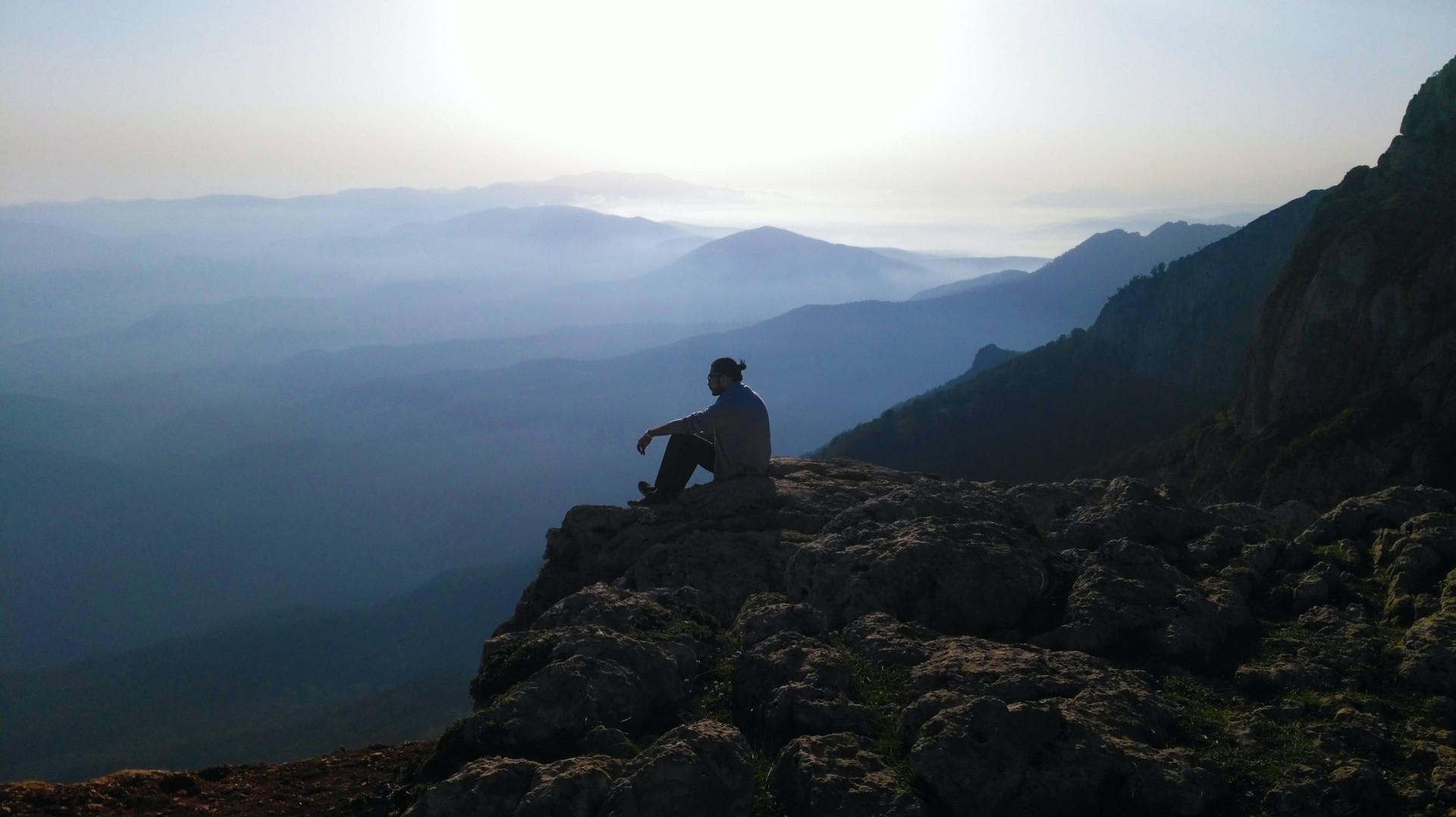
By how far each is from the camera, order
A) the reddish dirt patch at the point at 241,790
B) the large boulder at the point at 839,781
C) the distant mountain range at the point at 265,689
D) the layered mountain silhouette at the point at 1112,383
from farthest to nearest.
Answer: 1. the layered mountain silhouette at the point at 1112,383
2. the distant mountain range at the point at 265,689
3. the reddish dirt patch at the point at 241,790
4. the large boulder at the point at 839,781

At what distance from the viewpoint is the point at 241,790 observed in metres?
6.77

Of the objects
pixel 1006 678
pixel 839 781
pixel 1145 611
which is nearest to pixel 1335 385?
pixel 1145 611

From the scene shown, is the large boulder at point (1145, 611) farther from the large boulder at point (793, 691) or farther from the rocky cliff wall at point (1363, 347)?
the rocky cliff wall at point (1363, 347)

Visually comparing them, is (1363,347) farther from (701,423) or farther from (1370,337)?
(701,423)

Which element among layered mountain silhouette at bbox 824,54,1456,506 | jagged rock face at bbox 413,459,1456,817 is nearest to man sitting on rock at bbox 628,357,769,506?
jagged rock face at bbox 413,459,1456,817

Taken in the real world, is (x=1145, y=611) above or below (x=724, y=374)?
below

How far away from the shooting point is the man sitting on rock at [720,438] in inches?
507

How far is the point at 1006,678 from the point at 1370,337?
57.2 metres

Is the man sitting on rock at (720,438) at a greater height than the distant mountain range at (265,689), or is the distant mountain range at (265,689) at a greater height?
the man sitting on rock at (720,438)

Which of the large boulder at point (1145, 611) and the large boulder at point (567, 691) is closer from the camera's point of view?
the large boulder at point (567, 691)

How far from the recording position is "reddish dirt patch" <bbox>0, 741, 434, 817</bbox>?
6008mm

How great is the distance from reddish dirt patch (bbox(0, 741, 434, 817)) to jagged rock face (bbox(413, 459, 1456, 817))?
96cm

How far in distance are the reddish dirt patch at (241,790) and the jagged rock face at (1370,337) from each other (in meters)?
45.0

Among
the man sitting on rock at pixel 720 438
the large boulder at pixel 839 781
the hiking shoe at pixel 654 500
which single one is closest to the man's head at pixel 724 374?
the man sitting on rock at pixel 720 438
